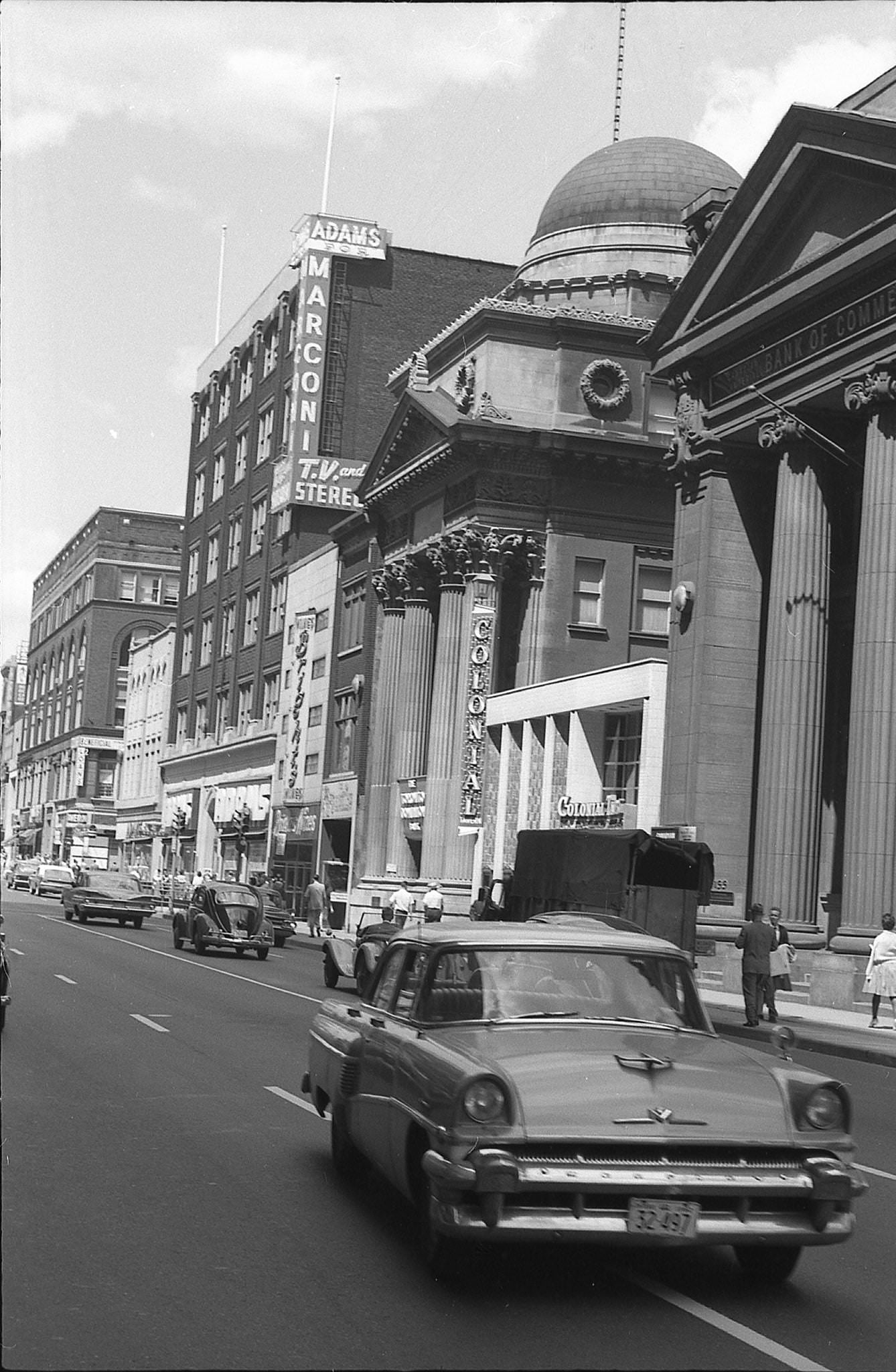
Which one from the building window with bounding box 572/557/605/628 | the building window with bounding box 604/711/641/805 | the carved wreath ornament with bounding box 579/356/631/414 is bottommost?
the building window with bounding box 604/711/641/805

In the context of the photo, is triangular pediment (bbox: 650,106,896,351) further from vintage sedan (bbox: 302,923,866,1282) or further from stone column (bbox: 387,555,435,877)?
vintage sedan (bbox: 302,923,866,1282)

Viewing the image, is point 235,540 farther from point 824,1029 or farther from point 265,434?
point 824,1029

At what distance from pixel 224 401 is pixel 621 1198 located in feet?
260

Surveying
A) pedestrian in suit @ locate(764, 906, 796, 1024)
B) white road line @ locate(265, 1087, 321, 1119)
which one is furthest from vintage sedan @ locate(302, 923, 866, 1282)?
pedestrian in suit @ locate(764, 906, 796, 1024)

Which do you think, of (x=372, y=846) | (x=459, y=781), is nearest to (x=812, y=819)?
(x=459, y=781)

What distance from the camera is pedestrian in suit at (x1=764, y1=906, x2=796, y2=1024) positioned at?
79.6ft

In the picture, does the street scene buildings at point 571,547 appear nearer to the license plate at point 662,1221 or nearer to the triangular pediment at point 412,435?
the triangular pediment at point 412,435

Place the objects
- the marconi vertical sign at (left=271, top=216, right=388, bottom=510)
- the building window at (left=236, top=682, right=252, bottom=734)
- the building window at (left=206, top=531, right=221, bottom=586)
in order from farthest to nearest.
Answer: the building window at (left=206, top=531, right=221, bottom=586)
the building window at (left=236, top=682, right=252, bottom=734)
the marconi vertical sign at (left=271, top=216, right=388, bottom=510)

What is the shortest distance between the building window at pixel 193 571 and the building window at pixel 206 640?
8.99 feet

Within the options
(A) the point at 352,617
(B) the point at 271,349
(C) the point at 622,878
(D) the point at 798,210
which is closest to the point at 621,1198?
(C) the point at 622,878

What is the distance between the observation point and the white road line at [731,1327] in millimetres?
6055

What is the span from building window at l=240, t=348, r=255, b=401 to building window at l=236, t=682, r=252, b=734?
546 inches

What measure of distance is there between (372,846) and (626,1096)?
49209mm

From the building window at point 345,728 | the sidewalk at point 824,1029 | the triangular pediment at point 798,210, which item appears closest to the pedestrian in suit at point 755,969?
the sidewalk at point 824,1029
